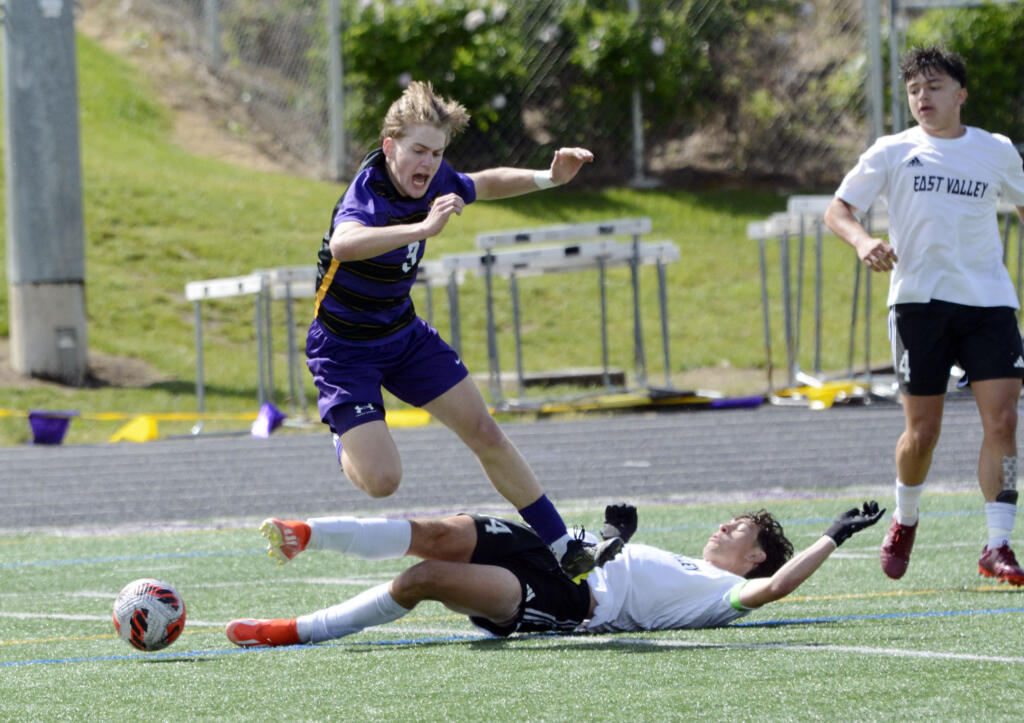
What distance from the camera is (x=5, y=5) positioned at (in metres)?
14.1

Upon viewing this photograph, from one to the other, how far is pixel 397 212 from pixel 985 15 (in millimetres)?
13859

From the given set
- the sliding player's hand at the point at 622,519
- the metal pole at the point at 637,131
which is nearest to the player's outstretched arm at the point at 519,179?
the sliding player's hand at the point at 622,519

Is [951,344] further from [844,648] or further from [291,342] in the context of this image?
[291,342]

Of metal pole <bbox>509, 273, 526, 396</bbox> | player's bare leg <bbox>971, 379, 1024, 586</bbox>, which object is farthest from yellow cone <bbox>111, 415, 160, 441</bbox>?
player's bare leg <bbox>971, 379, 1024, 586</bbox>

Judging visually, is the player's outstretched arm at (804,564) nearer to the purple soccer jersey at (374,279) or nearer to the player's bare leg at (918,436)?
the player's bare leg at (918,436)

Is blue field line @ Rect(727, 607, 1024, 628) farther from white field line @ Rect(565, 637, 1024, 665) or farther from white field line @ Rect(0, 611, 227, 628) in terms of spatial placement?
white field line @ Rect(0, 611, 227, 628)

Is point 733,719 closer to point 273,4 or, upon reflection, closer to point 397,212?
point 397,212

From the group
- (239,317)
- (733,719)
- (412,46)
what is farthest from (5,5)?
(733,719)

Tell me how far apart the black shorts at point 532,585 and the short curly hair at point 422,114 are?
4.52 feet

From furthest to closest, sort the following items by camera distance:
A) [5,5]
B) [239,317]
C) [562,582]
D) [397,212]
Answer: [239,317], [5,5], [397,212], [562,582]

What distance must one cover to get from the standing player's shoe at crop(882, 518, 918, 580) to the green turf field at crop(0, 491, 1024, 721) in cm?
7

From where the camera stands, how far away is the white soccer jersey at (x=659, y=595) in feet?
16.1

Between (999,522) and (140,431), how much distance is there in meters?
8.89

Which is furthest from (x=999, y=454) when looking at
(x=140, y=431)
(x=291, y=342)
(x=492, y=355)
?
(x=140, y=431)
